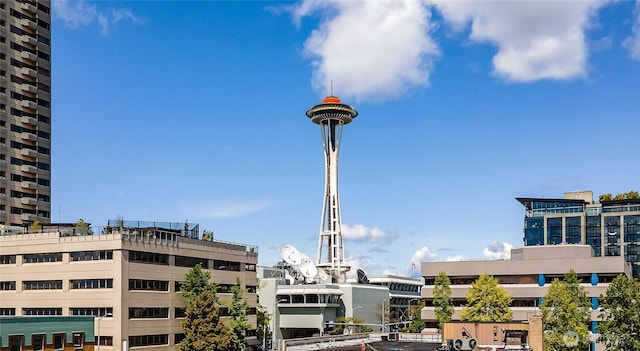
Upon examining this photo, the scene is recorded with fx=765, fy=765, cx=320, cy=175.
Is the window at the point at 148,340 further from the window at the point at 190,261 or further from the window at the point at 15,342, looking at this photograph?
the window at the point at 15,342

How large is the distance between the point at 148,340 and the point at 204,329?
717 cm

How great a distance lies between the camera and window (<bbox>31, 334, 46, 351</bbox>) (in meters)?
79.5

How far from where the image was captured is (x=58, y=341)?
82.9 m

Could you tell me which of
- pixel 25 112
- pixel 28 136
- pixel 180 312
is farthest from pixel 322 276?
pixel 180 312

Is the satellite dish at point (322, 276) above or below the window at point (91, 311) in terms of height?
below

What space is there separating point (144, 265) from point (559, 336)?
56.0 meters

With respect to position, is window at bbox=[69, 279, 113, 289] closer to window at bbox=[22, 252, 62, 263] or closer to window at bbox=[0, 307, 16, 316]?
window at bbox=[22, 252, 62, 263]

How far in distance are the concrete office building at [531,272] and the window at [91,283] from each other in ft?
229

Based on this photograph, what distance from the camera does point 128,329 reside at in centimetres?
9294

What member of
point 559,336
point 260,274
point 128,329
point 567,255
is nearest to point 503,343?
point 559,336

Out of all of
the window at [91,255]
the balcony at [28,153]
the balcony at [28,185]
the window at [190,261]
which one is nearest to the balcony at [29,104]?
the balcony at [28,153]

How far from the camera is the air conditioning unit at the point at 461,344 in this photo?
62.8 metres

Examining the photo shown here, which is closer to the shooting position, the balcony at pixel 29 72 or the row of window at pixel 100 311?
the row of window at pixel 100 311

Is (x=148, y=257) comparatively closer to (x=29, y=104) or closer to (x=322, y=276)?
(x=29, y=104)
